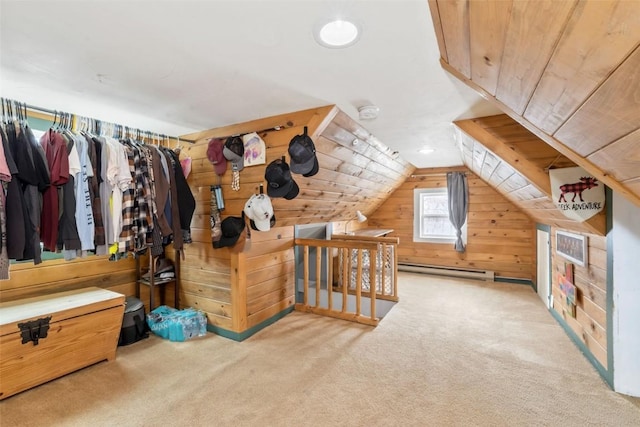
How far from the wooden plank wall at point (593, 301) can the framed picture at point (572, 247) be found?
0.18 ft

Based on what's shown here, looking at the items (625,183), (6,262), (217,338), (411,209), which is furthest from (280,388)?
(411,209)

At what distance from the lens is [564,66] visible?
2.43ft

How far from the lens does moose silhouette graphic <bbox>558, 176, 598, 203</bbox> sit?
1.91 m

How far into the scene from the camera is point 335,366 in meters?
2.15

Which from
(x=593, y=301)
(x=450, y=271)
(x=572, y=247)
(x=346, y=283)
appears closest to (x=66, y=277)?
(x=346, y=283)

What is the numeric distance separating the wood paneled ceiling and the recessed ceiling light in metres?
0.32

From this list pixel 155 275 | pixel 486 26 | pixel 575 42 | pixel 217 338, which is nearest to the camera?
pixel 575 42

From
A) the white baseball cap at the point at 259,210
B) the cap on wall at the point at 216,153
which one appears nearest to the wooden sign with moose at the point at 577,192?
the white baseball cap at the point at 259,210

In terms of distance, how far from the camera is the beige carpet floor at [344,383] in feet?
5.37

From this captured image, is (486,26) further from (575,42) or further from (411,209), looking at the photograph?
(411,209)

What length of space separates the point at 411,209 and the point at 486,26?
4.71 metres

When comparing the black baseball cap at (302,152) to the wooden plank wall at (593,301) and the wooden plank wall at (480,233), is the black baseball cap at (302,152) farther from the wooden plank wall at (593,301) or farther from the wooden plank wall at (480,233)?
the wooden plank wall at (480,233)

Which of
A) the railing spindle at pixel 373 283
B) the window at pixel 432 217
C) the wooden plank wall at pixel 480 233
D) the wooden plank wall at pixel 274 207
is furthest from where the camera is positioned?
the window at pixel 432 217

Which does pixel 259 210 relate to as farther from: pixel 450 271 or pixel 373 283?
pixel 450 271
